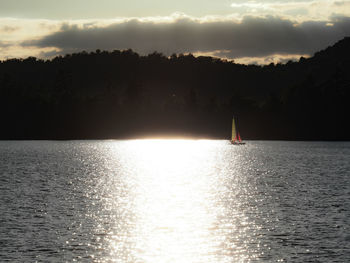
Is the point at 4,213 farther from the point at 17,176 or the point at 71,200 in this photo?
the point at 17,176

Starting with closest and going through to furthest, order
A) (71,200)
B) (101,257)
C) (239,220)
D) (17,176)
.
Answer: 1. (101,257)
2. (239,220)
3. (71,200)
4. (17,176)

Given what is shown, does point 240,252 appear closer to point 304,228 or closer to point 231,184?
point 304,228

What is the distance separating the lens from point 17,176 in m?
113

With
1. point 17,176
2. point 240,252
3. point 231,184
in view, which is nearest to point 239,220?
point 240,252

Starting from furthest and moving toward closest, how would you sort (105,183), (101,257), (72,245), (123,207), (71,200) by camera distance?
(105,183)
(71,200)
(123,207)
(72,245)
(101,257)

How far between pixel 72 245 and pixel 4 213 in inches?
745

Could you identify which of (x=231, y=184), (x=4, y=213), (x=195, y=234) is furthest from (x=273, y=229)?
(x=231, y=184)

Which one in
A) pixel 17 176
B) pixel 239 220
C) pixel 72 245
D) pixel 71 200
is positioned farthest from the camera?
pixel 17 176

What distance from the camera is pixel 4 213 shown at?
61469 millimetres

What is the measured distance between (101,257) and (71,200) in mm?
34947

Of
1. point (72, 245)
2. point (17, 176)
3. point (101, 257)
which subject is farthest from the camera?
point (17, 176)

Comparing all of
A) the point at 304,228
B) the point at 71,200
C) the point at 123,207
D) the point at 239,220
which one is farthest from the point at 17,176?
the point at 304,228

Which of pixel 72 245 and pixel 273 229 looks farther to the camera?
pixel 273 229

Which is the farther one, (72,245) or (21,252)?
(72,245)
